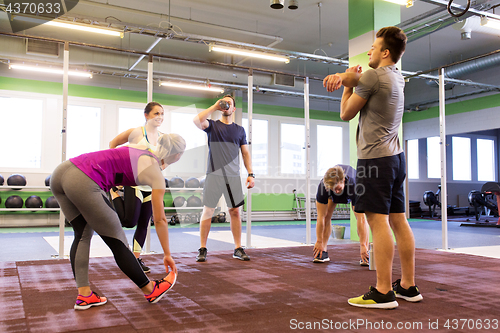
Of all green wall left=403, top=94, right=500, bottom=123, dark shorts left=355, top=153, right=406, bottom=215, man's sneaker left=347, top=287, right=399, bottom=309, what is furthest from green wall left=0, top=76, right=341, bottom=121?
man's sneaker left=347, top=287, right=399, bottom=309

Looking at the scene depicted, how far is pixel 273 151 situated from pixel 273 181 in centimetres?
93

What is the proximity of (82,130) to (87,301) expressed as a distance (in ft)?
27.5

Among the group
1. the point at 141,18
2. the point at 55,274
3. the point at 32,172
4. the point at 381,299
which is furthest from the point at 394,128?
the point at 32,172

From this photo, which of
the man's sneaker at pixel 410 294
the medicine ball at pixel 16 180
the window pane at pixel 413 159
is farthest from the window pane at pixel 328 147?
the man's sneaker at pixel 410 294

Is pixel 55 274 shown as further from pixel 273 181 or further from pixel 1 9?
pixel 273 181

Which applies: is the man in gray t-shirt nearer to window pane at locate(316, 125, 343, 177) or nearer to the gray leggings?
the gray leggings

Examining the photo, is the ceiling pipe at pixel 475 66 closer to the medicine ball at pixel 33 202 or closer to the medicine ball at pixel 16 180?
the medicine ball at pixel 33 202

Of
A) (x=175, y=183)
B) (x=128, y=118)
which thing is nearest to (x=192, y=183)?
(x=175, y=183)

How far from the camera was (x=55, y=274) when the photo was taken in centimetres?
283

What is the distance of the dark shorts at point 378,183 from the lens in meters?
2.01

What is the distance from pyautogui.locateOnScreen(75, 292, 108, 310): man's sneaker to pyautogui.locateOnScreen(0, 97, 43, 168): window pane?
27.0 ft

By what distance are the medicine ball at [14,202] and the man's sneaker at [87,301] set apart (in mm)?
7094

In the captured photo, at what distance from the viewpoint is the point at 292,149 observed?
1206cm

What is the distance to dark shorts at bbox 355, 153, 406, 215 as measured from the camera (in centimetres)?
201
